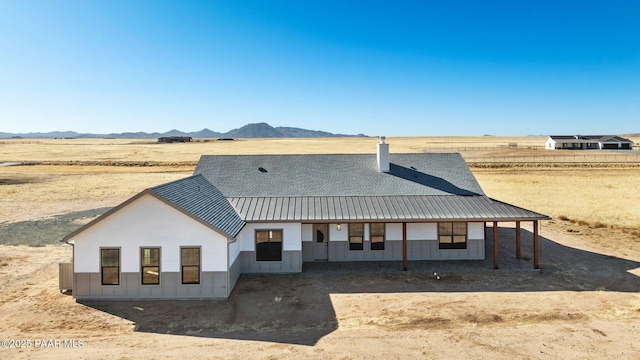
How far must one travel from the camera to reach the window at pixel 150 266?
51.5ft

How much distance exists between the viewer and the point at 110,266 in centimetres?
1572

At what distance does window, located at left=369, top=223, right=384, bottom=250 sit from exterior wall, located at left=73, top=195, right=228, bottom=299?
7.98 meters

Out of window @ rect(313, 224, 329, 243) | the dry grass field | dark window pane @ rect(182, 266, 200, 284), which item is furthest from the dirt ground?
window @ rect(313, 224, 329, 243)

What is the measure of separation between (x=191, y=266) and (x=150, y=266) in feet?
5.29

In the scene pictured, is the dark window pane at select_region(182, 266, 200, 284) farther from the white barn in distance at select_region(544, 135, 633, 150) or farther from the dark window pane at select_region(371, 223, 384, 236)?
the white barn in distance at select_region(544, 135, 633, 150)

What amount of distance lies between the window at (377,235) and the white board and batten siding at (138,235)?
343 inches

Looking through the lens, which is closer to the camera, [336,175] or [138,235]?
[138,235]

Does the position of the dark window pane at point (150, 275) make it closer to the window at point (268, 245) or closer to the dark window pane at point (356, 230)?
the window at point (268, 245)

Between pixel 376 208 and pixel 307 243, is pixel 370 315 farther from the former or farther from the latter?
pixel 307 243

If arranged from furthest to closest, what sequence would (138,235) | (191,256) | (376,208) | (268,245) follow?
1. (376,208)
2. (268,245)
3. (191,256)
4. (138,235)

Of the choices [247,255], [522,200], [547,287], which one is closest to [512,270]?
[547,287]

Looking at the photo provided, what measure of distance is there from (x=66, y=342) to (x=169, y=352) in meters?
3.45

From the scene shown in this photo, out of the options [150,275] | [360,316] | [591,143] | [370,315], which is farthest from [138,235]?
[591,143]

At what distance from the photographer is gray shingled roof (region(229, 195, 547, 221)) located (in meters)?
18.6
